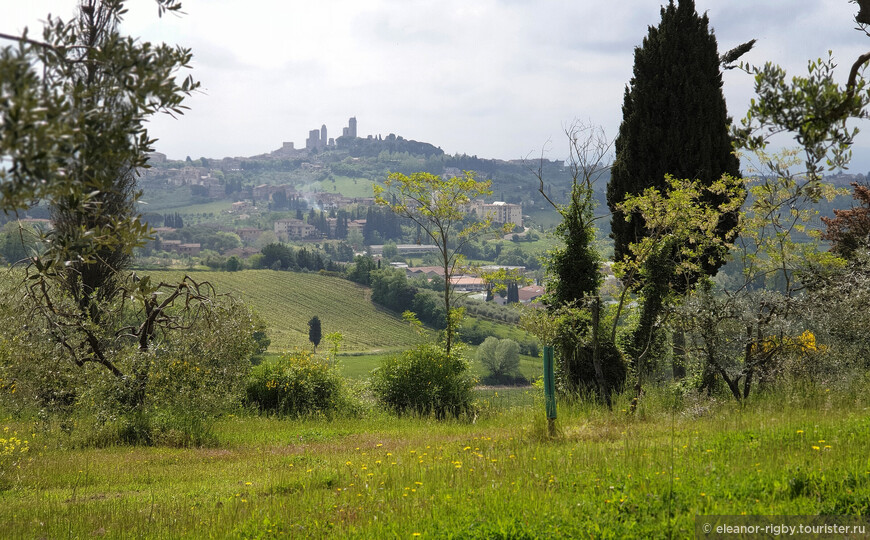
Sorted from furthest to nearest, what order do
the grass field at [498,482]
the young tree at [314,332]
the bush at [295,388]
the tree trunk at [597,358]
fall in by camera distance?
1. the young tree at [314,332]
2. the bush at [295,388]
3. the tree trunk at [597,358]
4. the grass field at [498,482]

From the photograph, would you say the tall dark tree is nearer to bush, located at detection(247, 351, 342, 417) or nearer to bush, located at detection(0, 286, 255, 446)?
bush, located at detection(247, 351, 342, 417)

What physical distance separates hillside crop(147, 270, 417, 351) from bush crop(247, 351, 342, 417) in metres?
61.3

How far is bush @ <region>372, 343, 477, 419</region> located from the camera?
1501cm

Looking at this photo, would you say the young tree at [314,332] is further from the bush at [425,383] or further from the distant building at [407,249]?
the distant building at [407,249]

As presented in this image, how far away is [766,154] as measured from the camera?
14.1 meters

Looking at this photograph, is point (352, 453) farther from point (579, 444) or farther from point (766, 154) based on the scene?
point (766, 154)

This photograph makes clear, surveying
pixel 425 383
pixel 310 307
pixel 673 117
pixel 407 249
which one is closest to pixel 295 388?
pixel 425 383

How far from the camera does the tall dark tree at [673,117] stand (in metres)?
19.6

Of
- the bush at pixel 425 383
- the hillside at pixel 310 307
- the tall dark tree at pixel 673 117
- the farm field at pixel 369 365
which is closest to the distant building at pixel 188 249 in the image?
the hillside at pixel 310 307

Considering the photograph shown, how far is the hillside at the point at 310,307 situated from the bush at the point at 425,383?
204ft

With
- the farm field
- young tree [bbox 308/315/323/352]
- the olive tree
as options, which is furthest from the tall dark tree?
young tree [bbox 308/315/323/352]

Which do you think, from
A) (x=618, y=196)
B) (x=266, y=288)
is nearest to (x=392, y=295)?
(x=266, y=288)

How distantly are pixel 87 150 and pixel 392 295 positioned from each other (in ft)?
306

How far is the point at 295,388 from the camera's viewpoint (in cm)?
1559
